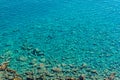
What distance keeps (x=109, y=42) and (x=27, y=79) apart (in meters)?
13.4

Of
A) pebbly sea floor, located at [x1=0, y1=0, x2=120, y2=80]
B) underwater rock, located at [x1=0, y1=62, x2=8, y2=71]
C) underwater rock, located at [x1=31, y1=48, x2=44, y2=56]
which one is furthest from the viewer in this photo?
underwater rock, located at [x1=31, y1=48, x2=44, y2=56]

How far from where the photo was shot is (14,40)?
31.3m

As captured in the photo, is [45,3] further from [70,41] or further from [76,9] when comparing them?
[70,41]

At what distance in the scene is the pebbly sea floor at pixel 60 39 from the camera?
25.8 metres

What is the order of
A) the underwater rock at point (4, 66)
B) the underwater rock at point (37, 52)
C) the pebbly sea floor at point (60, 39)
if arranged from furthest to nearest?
the underwater rock at point (37, 52) → the pebbly sea floor at point (60, 39) → the underwater rock at point (4, 66)

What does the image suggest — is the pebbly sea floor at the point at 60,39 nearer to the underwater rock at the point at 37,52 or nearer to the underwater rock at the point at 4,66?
the underwater rock at the point at 37,52

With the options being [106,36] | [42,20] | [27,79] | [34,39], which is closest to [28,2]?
[42,20]

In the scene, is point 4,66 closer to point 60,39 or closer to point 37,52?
point 37,52

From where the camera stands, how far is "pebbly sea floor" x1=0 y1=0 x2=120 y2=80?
25844 millimetres

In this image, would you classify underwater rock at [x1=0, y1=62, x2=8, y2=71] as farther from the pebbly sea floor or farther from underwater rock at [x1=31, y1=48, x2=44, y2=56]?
underwater rock at [x1=31, y1=48, x2=44, y2=56]

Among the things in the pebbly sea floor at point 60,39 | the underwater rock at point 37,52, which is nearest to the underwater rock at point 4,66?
the pebbly sea floor at point 60,39

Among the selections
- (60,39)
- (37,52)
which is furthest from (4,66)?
(60,39)

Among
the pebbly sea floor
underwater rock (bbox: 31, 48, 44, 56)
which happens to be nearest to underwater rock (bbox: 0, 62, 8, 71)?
the pebbly sea floor

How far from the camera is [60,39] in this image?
32.3 metres
